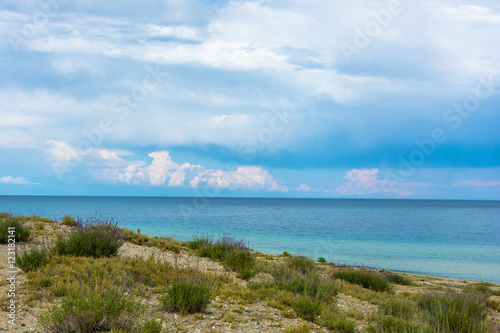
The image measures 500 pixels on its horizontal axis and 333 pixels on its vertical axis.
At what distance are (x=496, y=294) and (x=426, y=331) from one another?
570 inches

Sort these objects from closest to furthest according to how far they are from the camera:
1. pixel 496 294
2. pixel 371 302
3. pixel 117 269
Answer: pixel 117 269 → pixel 371 302 → pixel 496 294

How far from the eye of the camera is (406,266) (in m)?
28.7

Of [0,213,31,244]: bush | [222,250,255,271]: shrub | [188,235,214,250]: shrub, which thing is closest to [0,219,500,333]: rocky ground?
[0,213,31,244]: bush

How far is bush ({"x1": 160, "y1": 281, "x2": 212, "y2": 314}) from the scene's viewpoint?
7.44 m

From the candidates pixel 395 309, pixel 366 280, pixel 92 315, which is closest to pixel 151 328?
pixel 92 315

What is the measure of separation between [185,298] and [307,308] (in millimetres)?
2938

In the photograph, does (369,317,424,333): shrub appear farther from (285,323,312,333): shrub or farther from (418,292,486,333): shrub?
(285,323,312,333): shrub

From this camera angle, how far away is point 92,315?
19.0 feet

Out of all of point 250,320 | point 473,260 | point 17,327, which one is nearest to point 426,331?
point 250,320

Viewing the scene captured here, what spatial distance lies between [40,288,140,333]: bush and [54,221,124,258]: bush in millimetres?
5628

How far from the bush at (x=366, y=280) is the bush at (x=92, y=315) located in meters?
11.7

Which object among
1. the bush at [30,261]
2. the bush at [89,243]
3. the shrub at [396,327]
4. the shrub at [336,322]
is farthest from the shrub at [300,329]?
the bush at [89,243]

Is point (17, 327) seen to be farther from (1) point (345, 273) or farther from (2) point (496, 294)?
(2) point (496, 294)

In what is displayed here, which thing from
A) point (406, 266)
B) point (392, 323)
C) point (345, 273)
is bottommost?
point (406, 266)
